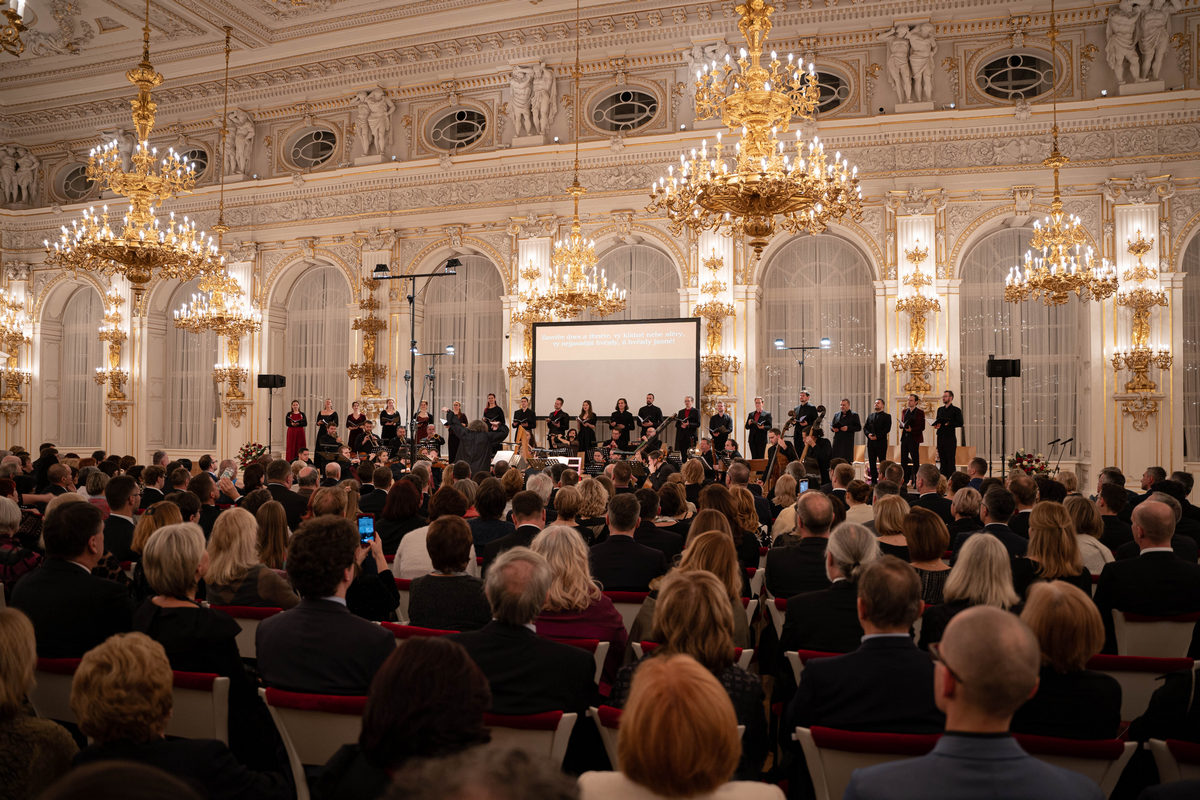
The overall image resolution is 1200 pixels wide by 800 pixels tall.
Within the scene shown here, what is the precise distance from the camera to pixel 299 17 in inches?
683

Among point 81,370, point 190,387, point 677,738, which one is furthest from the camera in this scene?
point 81,370

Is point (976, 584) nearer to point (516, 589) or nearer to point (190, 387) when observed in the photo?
point (516, 589)

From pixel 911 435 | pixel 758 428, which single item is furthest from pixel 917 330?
pixel 758 428

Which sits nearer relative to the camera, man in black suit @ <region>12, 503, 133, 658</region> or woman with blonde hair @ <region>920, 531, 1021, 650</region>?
man in black suit @ <region>12, 503, 133, 658</region>

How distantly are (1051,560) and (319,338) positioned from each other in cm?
1798

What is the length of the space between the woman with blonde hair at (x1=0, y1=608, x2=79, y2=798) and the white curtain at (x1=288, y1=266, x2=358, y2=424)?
1804cm

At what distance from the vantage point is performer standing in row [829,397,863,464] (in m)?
14.0

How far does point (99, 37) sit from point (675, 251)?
1276 cm

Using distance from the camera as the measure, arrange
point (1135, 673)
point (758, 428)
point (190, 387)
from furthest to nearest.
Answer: point (190, 387)
point (758, 428)
point (1135, 673)

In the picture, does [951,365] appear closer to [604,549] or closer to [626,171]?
[626,171]

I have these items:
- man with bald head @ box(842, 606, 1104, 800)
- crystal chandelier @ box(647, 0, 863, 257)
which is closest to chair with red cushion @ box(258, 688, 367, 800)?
man with bald head @ box(842, 606, 1104, 800)

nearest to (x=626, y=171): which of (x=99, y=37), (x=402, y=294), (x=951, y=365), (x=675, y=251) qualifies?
(x=675, y=251)

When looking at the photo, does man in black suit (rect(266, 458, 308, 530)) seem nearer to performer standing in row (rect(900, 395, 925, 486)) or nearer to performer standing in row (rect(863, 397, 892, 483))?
performer standing in row (rect(863, 397, 892, 483))

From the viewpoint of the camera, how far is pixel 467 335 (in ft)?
61.6
